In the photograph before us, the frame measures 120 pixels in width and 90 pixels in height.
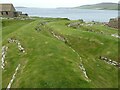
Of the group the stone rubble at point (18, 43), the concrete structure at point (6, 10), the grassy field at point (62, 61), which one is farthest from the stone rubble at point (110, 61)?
the concrete structure at point (6, 10)

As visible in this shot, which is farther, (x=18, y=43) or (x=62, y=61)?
(x=18, y=43)

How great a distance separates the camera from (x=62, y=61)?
39.3m

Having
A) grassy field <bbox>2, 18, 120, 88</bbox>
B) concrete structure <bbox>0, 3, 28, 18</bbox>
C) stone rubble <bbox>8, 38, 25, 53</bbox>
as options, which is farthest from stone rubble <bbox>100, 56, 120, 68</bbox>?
concrete structure <bbox>0, 3, 28, 18</bbox>

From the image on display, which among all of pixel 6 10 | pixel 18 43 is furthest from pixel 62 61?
pixel 6 10

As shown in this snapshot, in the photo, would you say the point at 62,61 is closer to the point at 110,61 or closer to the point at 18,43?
the point at 110,61

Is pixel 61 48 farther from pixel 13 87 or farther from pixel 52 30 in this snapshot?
pixel 52 30

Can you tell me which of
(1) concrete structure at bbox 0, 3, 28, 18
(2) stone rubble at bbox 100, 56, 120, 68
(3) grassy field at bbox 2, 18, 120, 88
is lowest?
(2) stone rubble at bbox 100, 56, 120, 68

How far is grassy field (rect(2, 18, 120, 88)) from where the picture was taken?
33594mm

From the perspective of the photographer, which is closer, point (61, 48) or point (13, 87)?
point (13, 87)

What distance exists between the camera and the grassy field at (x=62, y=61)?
33.6 meters

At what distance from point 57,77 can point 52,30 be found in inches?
1380

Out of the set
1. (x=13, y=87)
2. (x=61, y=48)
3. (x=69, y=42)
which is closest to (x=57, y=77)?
(x=13, y=87)

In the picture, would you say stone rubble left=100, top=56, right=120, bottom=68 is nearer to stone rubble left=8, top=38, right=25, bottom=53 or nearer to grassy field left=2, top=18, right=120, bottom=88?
grassy field left=2, top=18, right=120, bottom=88

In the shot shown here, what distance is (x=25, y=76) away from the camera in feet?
116
